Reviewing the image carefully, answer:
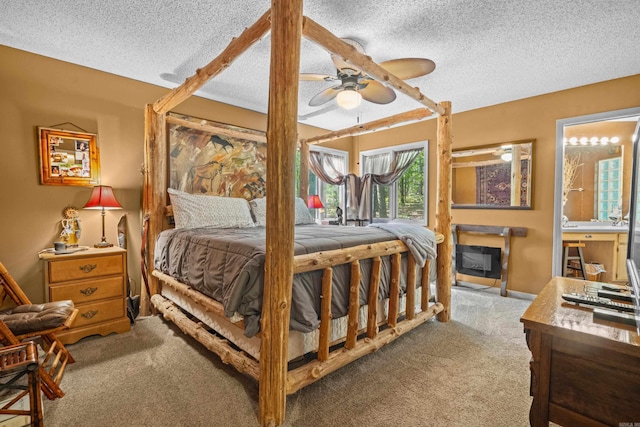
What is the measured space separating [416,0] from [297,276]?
6.44ft

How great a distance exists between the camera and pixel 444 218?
2.93 metres

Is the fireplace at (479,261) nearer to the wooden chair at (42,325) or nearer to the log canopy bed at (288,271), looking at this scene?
the log canopy bed at (288,271)

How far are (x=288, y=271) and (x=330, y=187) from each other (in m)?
4.19

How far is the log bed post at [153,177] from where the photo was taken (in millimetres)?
2922

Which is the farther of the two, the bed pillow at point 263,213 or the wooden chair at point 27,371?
the bed pillow at point 263,213

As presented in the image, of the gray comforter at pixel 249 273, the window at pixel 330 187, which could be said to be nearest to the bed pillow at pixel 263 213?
the gray comforter at pixel 249 273

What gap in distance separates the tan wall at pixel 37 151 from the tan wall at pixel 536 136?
410 cm

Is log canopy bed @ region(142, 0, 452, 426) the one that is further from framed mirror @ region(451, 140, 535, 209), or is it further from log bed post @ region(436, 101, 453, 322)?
framed mirror @ region(451, 140, 535, 209)

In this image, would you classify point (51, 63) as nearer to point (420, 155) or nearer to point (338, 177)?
point (338, 177)

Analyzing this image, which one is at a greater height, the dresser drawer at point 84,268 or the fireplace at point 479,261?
the dresser drawer at point 84,268

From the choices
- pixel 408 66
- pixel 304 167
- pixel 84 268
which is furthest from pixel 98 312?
pixel 408 66

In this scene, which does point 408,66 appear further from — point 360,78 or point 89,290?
point 89,290

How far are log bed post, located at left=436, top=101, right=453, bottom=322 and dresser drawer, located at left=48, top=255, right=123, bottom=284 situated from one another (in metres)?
2.98

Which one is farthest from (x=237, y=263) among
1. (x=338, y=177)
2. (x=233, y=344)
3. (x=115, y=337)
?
(x=338, y=177)
